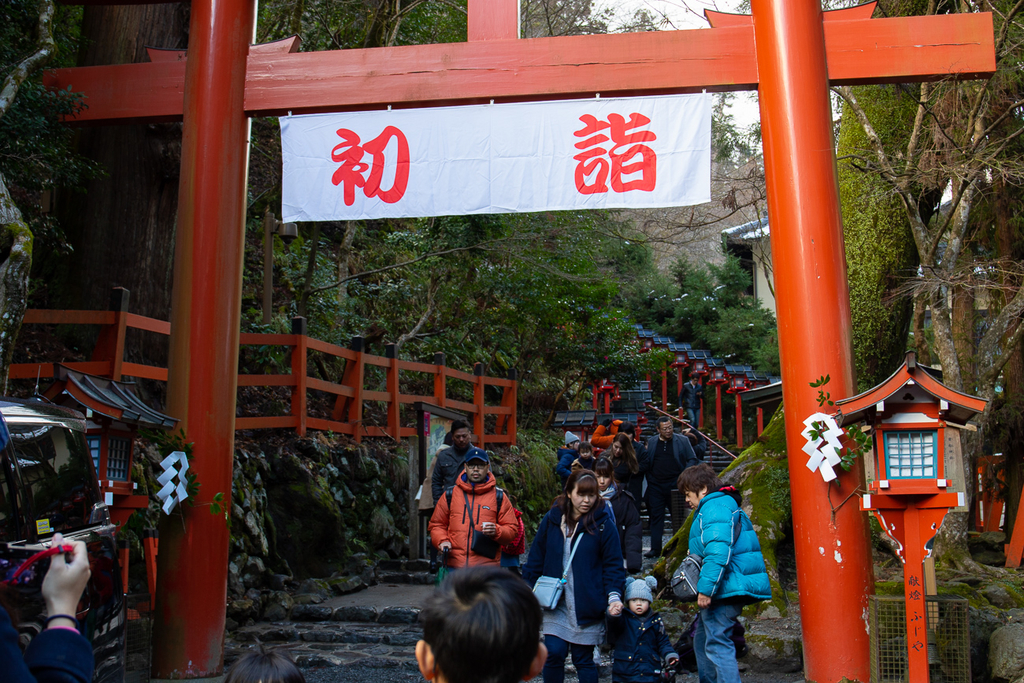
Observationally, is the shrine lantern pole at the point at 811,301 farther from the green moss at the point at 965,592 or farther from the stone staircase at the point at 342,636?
the stone staircase at the point at 342,636

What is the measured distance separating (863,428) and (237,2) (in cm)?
564

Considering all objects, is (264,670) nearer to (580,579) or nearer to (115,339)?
(580,579)

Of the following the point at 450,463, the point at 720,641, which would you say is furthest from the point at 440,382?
the point at 720,641

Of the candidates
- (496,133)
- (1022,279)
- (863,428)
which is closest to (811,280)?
(863,428)

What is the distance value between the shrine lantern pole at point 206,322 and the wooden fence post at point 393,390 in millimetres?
5215

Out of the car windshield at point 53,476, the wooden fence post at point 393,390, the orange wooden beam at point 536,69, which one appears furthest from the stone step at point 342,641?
the orange wooden beam at point 536,69

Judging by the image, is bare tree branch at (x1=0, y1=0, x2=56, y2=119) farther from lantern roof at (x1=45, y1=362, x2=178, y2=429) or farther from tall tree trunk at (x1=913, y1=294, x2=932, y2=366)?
tall tree trunk at (x1=913, y1=294, x2=932, y2=366)

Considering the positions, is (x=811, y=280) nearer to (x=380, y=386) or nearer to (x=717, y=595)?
(x=717, y=595)

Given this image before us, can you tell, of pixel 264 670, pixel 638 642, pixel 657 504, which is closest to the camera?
pixel 264 670

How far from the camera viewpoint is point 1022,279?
9398 millimetres

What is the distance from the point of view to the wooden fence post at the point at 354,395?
1087 centimetres

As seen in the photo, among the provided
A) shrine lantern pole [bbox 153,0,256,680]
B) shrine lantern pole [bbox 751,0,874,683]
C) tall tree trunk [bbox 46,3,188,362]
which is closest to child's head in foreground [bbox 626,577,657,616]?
shrine lantern pole [bbox 751,0,874,683]

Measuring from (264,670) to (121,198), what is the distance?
23.9 feet

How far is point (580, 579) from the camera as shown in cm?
470
